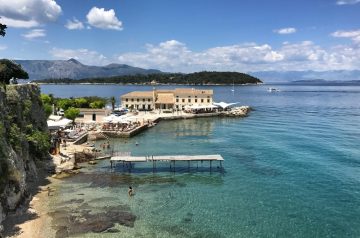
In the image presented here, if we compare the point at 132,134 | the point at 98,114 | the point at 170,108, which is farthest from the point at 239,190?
the point at 170,108

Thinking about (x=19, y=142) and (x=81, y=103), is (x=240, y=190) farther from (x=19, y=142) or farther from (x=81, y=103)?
(x=81, y=103)

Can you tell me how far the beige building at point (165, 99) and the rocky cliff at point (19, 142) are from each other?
204 ft

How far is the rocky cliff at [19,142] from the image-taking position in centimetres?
3303

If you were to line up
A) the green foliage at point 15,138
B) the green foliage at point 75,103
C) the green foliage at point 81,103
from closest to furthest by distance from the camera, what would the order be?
1. the green foliage at point 15,138
2. the green foliage at point 75,103
3. the green foliage at point 81,103

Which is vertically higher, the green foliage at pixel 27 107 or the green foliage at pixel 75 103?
the green foliage at pixel 27 107

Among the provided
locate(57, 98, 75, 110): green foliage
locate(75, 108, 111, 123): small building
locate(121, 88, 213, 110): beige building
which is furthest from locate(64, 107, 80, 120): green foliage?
locate(121, 88, 213, 110): beige building

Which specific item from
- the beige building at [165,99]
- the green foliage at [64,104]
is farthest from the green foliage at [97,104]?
the beige building at [165,99]

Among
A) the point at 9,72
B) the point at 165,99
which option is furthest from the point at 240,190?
the point at 165,99

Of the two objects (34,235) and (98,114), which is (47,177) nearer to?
(34,235)

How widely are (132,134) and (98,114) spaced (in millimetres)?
14505

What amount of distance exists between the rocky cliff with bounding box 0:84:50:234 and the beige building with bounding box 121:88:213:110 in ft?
204

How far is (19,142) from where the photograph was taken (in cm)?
3891

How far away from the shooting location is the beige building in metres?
116

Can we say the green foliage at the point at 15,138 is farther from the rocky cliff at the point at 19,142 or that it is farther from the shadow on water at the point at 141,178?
the shadow on water at the point at 141,178
